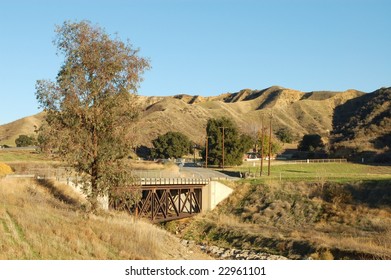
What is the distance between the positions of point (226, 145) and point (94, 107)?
55852 mm

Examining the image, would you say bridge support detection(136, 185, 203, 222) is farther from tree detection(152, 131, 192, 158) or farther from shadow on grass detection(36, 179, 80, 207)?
tree detection(152, 131, 192, 158)

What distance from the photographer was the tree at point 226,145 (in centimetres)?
8112

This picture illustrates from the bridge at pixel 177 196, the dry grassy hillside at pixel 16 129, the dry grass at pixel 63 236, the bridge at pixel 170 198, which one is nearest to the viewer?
the dry grass at pixel 63 236

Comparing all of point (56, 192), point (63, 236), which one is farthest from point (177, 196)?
point (63, 236)

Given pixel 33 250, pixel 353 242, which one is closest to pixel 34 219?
pixel 33 250

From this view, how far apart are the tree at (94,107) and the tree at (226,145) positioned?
52595 mm

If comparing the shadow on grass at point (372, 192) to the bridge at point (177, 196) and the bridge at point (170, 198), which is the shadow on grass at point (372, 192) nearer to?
the bridge at point (177, 196)

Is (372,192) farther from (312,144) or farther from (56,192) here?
(312,144)

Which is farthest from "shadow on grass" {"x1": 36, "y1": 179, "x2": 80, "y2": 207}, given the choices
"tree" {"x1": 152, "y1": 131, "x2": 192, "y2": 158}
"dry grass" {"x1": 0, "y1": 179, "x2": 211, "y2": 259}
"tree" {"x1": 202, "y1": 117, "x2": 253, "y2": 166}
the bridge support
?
"tree" {"x1": 152, "y1": 131, "x2": 192, "y2": 158}

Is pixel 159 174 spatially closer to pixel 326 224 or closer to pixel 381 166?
pixel 326 224

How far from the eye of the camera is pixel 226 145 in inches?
3228

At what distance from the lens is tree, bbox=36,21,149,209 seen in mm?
26891

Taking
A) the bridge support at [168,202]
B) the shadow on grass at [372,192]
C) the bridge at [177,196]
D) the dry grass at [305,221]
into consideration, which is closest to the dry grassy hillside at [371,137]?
the shadow on grass at [372,192]

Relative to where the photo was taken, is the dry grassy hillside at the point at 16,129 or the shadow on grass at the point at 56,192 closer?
the shadow on grass at the point at 56,192
